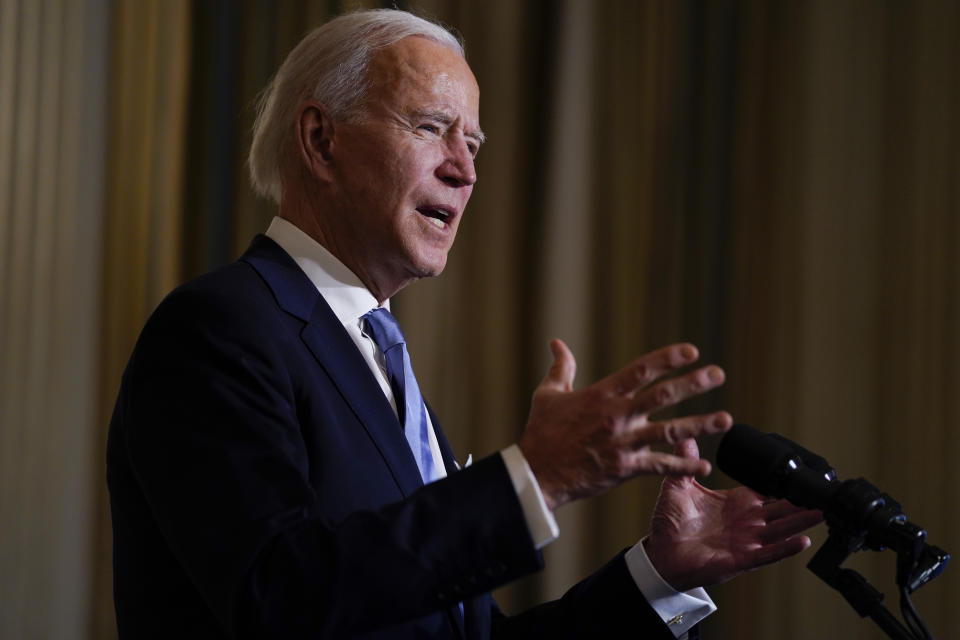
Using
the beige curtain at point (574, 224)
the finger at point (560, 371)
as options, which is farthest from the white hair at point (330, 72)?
the beige curtain at point (574, 224)

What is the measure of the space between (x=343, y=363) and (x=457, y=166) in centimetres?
46

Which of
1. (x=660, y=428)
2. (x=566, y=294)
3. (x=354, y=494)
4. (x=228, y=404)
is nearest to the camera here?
(x=660, y=428)

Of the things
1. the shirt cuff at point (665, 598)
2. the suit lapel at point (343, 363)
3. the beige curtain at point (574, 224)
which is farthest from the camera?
the beige curtain at point (574, 224)

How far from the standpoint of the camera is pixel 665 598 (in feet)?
5.06

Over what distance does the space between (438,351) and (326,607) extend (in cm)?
197

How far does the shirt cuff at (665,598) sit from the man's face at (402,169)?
589 millimetres

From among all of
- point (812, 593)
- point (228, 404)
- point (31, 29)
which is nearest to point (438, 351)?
point (812, 593)

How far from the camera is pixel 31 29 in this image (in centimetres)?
291

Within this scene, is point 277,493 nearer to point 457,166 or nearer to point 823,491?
point 823,491

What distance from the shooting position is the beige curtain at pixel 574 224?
8.68 feet

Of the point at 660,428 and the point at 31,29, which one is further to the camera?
the point at 31,29

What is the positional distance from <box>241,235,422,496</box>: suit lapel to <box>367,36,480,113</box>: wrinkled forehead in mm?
381

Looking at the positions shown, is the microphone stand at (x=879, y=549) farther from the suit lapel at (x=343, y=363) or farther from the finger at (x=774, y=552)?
the suit lapel at (x=343, y=363)

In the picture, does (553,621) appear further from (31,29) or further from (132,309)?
(31,29)
